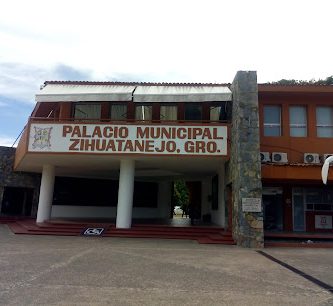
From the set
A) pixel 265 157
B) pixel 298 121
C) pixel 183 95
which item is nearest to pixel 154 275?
pixel 183 95

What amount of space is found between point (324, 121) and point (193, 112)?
6252 millimetres

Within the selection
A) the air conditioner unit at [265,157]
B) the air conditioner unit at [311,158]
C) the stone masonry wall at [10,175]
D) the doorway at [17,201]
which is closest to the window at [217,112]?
the air conditioner unit at [265,157]

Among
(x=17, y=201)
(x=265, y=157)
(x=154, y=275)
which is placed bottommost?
(x=154, y=275)

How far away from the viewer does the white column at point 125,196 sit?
1728 centimetres

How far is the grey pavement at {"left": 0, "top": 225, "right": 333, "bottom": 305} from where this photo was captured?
21.1 feet

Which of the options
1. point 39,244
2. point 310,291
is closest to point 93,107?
point 39,244

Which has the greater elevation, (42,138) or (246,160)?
(42,138)

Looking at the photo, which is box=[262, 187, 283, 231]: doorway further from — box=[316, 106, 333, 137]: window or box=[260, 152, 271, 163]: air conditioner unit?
box=[316, 106, 333, 137]: window

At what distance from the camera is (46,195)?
798 inches

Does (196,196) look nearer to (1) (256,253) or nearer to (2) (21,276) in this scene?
(1) (256,253)

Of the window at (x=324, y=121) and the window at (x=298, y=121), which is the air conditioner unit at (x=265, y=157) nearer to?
the window at (x=298, y=121)

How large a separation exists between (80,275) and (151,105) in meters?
11.8

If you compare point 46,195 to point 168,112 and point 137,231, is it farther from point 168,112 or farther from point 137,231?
point 168,112

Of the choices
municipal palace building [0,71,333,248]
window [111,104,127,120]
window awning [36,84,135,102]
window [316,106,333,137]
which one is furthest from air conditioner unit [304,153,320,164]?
window [111,104,127,120]
